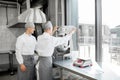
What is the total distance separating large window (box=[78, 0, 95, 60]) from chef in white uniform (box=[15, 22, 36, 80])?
1.05 m

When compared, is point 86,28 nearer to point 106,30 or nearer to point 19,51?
point 106,30

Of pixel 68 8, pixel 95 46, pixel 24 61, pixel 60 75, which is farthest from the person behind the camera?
pixel 68 8

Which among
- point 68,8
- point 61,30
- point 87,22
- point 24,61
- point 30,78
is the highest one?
point 68,8

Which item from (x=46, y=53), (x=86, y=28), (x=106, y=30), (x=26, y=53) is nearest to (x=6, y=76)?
(x=26, y=53)

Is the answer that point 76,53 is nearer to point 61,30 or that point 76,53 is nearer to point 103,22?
point 61,30

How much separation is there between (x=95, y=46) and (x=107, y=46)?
23 cm

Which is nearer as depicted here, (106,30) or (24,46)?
(24,46)

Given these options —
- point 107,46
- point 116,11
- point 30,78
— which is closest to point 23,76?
point 30,78

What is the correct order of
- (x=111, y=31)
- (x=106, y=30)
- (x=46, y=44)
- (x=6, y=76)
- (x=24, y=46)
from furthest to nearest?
(x=6, y=76), (x=106, y=30), (x=111, y=31), (x=24, y=46), (x=46, y=44)

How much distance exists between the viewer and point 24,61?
2.63m

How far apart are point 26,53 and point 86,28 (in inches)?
60.7

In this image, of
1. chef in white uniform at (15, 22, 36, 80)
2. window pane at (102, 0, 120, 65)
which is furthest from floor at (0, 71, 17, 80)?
window pane at (102, 0, 120, 65)

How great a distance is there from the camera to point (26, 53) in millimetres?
2650

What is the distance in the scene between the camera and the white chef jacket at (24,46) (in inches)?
101
